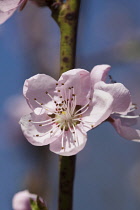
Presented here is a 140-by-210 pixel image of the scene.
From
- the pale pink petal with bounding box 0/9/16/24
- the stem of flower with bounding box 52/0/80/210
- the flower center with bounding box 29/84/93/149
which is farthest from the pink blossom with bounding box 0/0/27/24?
the flower center with bounding box 29/84/93/149

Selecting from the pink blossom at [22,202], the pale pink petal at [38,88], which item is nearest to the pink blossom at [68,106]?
the pale pink petal at [38,88]

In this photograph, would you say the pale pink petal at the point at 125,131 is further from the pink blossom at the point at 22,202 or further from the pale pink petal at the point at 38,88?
the pink blossom at the point at 22,202

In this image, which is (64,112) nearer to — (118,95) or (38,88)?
(38,88)

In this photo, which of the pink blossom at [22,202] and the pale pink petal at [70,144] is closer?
the pale pink petal at [70,144]

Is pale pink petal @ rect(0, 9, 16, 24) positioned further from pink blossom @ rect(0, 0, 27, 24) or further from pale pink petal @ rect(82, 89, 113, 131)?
pale pink petal @ rect(82, 89, 113, 131)

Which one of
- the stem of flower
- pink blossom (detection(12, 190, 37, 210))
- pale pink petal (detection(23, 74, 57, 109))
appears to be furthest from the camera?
pink blossom (detection(12, 190, 37, 210))

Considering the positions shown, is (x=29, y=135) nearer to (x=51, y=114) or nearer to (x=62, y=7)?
(x=51, y=114)

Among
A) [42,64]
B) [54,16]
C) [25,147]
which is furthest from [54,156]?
[54,16]
